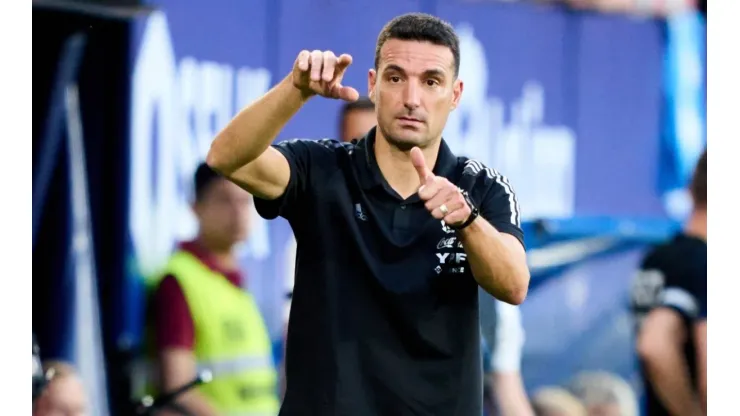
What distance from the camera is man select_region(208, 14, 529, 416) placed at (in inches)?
84.3

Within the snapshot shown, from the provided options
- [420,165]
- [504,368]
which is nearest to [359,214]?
[420,165]

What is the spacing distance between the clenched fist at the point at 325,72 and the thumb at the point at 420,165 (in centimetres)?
17

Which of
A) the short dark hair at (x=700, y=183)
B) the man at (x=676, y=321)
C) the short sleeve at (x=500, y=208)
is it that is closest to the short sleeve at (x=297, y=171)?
the short sleeve at (x=500, y=208)

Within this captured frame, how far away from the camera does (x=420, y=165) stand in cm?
213

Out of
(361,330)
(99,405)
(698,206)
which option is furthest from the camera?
(698,206)

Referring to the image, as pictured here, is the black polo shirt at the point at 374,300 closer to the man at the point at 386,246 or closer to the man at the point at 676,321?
the man at the point at 386,246

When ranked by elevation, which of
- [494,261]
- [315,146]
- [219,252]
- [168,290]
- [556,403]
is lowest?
[556,403]

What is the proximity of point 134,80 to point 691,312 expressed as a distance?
2.55m

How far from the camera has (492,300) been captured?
12.8 feet

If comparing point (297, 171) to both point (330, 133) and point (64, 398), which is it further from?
point (330, 133)

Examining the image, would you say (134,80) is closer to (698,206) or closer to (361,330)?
(361,330)

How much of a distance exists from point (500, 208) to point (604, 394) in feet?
9.04

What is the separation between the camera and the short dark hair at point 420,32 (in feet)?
7.64
